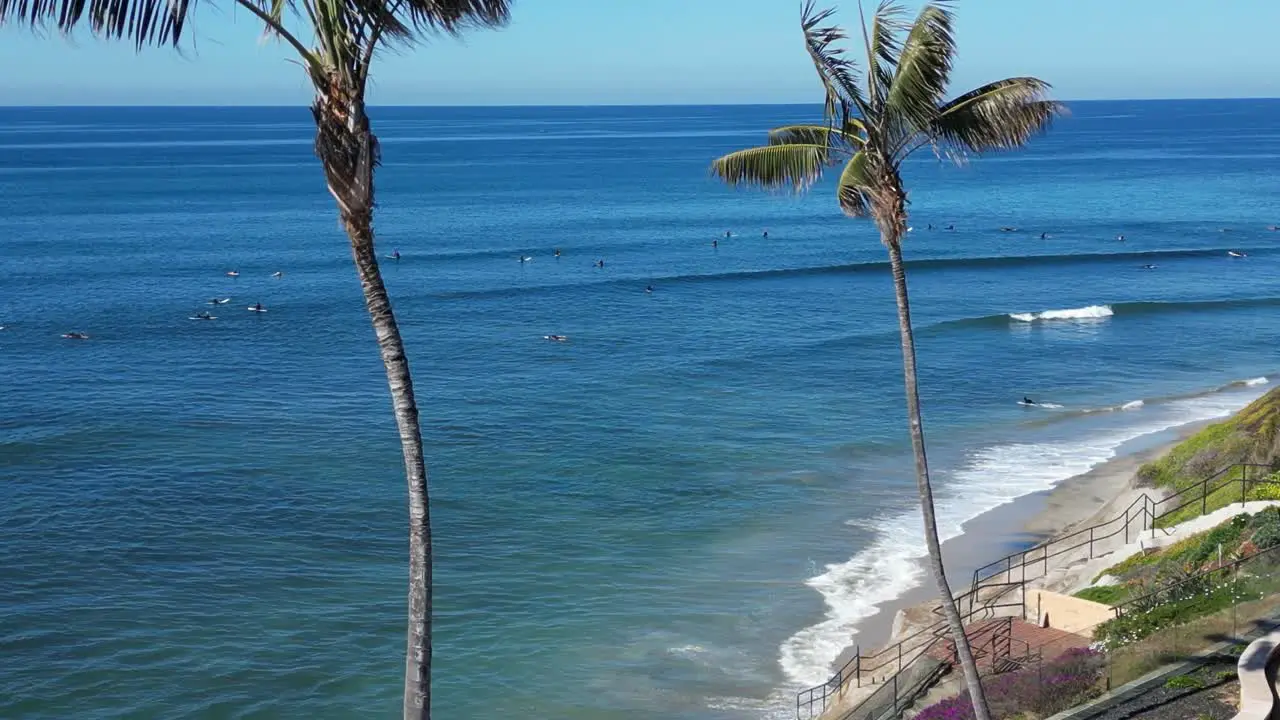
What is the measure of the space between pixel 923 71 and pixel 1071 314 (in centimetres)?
5684

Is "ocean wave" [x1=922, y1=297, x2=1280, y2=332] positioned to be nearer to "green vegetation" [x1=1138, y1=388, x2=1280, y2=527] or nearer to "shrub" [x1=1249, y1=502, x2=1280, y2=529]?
"green vegetation" [x1=1138, y1=388, x2=1280, y2=527]

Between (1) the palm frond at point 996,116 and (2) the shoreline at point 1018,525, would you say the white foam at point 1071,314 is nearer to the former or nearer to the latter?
(2) the shoreline at point 1018,525

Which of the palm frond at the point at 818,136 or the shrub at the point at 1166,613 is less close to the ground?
the palm frond at the point at 818,136

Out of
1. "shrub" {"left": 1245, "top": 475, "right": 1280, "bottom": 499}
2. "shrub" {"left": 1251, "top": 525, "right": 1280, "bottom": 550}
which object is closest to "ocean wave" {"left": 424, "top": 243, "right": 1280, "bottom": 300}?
"shrub" {"left": 1245, "top": 475, "right": 1280, "bottom": 499}

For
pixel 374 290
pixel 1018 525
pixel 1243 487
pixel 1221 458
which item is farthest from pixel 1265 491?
pixel 374 290

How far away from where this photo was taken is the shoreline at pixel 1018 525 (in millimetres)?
26172

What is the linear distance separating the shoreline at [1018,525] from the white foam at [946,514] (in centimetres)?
27

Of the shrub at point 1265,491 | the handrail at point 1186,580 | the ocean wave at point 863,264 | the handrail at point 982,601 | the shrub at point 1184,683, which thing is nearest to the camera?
the shrub at point 1184,683

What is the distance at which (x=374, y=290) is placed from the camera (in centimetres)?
884

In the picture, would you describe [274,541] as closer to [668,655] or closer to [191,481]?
[191,481]

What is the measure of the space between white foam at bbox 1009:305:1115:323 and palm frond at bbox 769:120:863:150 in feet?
175

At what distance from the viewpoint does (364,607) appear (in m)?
28.4

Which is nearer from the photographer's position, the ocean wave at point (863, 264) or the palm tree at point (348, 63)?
the palm tree at point (348, 63)

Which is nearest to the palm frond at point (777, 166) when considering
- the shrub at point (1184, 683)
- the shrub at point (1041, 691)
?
the shrub at point (1184, 683)
